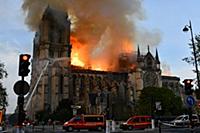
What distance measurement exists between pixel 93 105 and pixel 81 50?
37732 mm

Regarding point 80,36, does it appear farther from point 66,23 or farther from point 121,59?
point 121,59

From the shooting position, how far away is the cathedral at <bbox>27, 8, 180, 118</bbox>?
335 ft

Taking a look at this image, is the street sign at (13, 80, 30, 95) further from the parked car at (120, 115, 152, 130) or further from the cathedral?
the cathedral

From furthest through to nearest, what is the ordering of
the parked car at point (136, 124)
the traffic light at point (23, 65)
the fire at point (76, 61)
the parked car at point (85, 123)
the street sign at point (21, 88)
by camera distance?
A: the fire at point (76, 61)
the parked car at point (136, 124)
the parked car at point (85, 123)
the traffic light at point (23, 65)
the street sign at point (21, 88)

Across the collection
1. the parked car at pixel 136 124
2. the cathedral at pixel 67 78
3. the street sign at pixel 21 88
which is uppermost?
the cathedral at pixel 67 78

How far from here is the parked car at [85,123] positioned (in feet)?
135

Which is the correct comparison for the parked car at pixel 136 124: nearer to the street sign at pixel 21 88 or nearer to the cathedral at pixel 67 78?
the street sign at pixel 21 88

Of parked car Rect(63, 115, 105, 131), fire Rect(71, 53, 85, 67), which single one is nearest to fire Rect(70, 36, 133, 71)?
fire Rect(71, 53, 85, 67)

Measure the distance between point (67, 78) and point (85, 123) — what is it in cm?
6381

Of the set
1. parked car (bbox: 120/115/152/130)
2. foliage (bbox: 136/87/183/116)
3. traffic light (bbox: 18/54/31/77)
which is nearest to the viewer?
traffic light (bbox: 18/54/31/77)

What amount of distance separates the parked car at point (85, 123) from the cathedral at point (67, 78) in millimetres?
52154

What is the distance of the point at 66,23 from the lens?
116 m

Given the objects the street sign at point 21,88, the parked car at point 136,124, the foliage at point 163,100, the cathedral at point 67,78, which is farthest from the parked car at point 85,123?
the cathedral at point 67,78

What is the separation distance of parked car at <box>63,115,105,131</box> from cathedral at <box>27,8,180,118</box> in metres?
52.2
